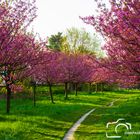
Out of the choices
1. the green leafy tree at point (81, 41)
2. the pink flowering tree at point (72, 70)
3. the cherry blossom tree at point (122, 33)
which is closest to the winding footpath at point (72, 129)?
the cherry blossom tree at point (122, 33)

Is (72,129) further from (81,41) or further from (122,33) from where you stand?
(81,41)

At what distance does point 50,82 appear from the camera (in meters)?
40.0

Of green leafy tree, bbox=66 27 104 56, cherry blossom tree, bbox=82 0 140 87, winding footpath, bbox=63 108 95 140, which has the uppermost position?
green leafy tree, bbox=66 27 104 56

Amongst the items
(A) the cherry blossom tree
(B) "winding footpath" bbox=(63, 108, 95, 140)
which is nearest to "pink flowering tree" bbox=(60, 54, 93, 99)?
(B) "winding footpath" bbox=(63, 108, 95, 140)

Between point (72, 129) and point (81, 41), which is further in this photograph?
point (81, 41)

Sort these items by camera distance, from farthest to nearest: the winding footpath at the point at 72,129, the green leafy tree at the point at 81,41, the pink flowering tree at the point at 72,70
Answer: the green leafy tree at the point at 81,41 < the pink flowering tree at the point at 72,70 < the winding footpath at the point at 72,129

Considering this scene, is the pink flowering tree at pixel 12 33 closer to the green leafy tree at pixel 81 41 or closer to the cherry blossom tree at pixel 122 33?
the cherry blossom tree at pixel 122 33

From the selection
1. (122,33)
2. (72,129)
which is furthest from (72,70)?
(122,33)

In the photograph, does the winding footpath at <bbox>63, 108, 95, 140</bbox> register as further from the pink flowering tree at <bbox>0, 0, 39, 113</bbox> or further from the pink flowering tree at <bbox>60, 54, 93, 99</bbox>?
the pink flowering tree at <bbox>60, 54, 93, 99</bbox>

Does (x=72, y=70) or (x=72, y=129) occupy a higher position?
(x=72, y=70)

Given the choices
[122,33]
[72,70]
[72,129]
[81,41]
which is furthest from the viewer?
[81,41]

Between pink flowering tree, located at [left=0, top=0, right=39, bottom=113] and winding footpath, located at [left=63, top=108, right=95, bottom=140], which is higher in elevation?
pink flowering tree, located at [left=0, top=0, right=39, bottom=113]

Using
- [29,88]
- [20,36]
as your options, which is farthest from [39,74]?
[20,36]

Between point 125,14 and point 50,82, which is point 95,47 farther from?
point 125,14
